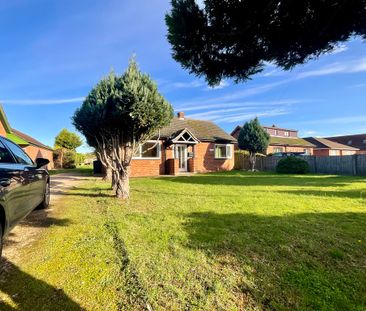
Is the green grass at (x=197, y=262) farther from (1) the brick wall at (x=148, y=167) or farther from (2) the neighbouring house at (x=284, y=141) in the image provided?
(2) the neighbouring house at (x=284, y=141)

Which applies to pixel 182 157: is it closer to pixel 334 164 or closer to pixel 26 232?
pixel 334 164

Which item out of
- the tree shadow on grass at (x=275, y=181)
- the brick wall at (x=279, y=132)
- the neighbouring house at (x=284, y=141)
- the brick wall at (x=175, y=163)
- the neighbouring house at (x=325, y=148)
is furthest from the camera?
the neighbouring house at (x=325, y=148)

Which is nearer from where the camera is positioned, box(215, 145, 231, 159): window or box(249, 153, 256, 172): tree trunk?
box(215, 145, 231, 159): window

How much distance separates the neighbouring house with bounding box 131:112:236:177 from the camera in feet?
60.8

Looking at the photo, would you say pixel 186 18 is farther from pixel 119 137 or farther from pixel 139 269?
pixel 119 137

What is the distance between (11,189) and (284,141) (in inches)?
1628

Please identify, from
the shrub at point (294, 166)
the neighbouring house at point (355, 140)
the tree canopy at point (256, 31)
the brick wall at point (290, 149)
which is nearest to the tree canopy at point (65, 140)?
the brick wall at point (290, 149)

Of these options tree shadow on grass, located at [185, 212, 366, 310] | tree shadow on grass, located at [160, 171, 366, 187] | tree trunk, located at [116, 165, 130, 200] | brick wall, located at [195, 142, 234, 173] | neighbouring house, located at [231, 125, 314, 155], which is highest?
neighbouring house, located at [231, 125, 314, 155]

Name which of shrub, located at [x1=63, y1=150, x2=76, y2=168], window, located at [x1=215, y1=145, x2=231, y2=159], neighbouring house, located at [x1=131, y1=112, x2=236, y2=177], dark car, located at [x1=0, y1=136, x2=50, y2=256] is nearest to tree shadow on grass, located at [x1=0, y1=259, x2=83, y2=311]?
dark car, located at [x1=0, y1=136, x2=50, y2=256]

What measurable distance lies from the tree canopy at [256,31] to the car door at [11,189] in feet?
10.0

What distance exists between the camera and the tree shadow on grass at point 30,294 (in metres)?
2.37

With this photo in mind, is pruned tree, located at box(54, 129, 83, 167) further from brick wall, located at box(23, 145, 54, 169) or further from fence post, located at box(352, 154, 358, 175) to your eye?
fence post, located at box(352, 154, 358, 175)

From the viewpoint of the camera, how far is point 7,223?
303 cm

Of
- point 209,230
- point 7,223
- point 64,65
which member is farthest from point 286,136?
point 7,223
